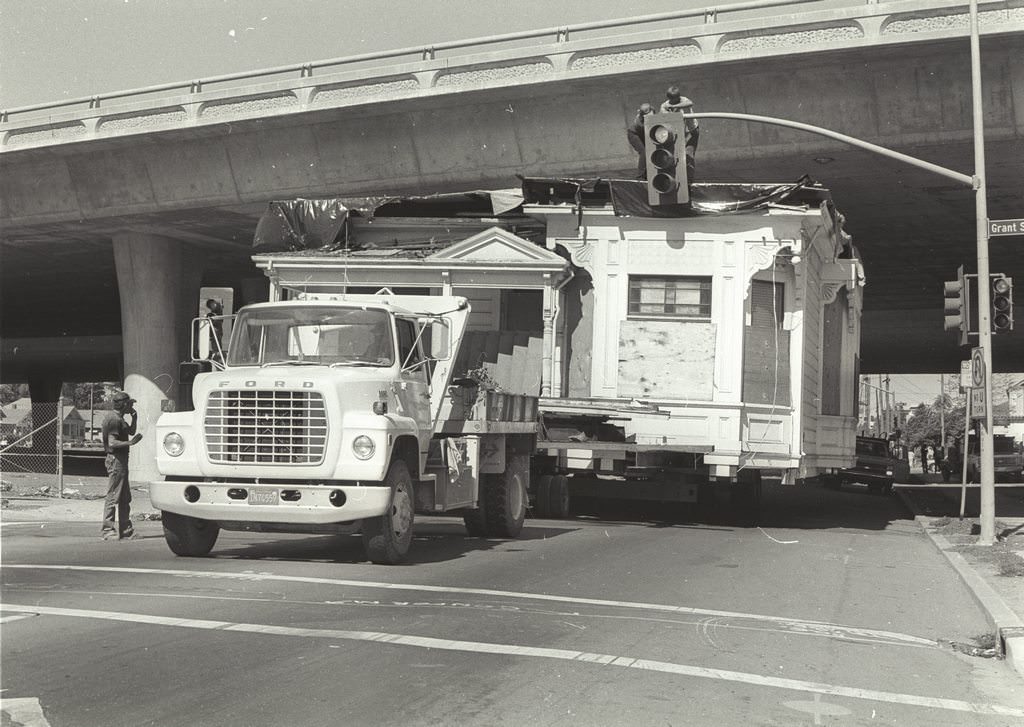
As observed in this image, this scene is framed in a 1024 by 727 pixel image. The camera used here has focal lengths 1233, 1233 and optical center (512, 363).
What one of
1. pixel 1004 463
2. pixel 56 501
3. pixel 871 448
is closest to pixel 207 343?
pixel 56 501

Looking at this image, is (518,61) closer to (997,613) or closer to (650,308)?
(650,308)

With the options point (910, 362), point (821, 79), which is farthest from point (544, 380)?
point (910, 362)

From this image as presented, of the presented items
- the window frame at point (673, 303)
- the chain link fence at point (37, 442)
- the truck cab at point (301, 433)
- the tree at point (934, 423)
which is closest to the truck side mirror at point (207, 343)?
the truck cab at point (301, 433)

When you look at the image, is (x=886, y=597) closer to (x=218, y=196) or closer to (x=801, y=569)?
(x=801, y=569)

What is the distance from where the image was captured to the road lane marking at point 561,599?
949 centimetres

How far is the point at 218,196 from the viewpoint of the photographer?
28969 mm

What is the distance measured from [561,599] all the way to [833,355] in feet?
45.8

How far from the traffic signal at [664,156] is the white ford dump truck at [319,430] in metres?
4.73

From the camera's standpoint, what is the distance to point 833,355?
23031 mm

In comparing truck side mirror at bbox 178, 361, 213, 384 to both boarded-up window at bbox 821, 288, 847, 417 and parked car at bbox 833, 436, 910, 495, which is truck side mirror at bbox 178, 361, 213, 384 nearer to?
boarded-up window at bbox 821, 288, 847, 417

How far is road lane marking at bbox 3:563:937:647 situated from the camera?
949 cm

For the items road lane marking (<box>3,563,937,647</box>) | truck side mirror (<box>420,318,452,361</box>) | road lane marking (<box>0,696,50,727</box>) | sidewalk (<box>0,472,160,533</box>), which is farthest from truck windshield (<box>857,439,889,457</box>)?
road lane marking (<box>0,696,50,727</box>)

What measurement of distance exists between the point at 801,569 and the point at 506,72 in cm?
1424

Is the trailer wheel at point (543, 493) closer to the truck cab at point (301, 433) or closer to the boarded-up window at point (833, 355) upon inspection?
the boarded-up window at point (833, 355)
